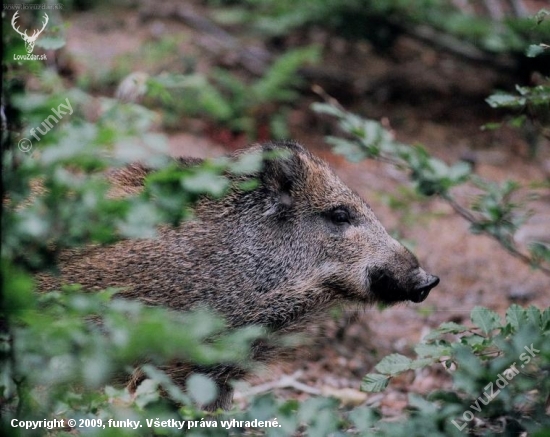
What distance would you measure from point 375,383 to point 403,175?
19.1 ft

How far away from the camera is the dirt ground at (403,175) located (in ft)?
18.6

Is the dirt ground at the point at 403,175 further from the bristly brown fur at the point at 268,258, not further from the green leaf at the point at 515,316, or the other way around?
the green leaf at the point at 515,316

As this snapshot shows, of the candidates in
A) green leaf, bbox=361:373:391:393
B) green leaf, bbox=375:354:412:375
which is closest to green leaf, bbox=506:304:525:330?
green leaf, bbox=375:354:412:375

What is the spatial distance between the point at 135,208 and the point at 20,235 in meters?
0.37

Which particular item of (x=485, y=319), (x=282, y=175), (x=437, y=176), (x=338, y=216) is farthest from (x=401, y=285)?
(x=485, y=319)

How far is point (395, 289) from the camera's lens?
464 cm

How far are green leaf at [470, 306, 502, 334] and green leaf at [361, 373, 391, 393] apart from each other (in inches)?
19.3

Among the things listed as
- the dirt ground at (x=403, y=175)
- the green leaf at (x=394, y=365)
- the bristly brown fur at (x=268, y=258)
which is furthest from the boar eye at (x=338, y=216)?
the green leaf at (x=394, y=365)

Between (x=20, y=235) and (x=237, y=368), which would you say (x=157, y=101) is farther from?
(x=20, y=235)

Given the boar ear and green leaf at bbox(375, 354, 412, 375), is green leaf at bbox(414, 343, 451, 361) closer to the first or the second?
green leaf at bbox(375, 354, 412, 375)

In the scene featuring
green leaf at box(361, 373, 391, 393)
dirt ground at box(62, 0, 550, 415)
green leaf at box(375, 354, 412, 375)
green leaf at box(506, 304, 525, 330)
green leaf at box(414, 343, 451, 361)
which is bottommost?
dirt ground at box(62, 0, 550, 415)

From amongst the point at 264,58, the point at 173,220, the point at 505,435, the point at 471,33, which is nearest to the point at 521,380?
the point at 505,435

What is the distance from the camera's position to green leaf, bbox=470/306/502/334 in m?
3.18

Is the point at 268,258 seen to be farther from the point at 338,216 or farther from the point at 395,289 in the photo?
the point at 395,289
